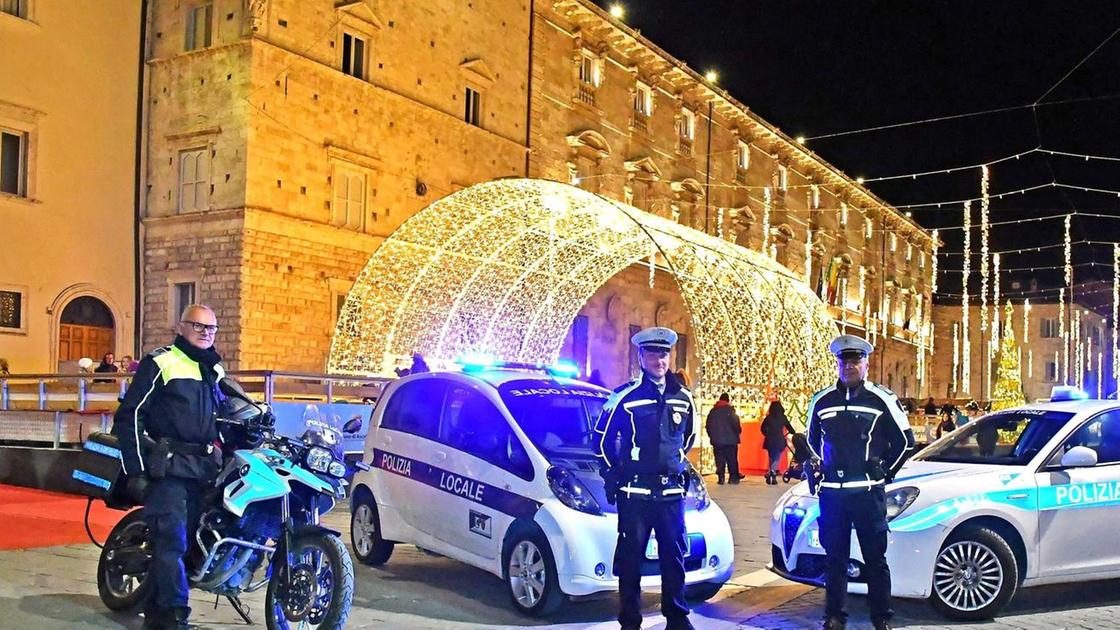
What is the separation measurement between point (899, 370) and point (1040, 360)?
66.7 ft

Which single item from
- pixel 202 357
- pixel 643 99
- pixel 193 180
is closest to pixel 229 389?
pixel 202 357

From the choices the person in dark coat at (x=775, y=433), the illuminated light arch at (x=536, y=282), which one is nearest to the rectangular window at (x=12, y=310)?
the illuminated light arch at (x=536, y=282)

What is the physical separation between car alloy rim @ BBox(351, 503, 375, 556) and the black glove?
294cm

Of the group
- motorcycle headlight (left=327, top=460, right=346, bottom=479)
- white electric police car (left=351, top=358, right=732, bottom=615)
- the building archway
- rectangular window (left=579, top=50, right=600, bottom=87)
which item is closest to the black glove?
motorcycle headlight (left=327, top=460, right=346, bottom=479)

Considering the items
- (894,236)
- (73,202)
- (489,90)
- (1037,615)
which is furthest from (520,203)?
(894,236)

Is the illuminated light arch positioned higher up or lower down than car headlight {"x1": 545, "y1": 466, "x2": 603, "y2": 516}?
higher up

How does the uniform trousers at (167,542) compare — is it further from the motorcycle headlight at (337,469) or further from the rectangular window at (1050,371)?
the rectangular window at (1050,371)

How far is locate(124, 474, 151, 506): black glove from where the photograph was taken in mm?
6426

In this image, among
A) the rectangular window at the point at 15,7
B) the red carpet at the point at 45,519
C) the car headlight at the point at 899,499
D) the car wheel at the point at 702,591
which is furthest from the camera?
the rectangular window at the point at 15,7

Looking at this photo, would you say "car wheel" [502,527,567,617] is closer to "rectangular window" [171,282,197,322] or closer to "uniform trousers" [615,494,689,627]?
"uniform trousers" [615,494,689,627]

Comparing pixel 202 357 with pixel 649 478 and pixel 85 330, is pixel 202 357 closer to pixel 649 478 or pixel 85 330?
pixel 649 478

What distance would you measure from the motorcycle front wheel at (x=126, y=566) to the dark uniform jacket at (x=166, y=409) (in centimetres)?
96

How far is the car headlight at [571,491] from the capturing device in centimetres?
768

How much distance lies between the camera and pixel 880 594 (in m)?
6.95
